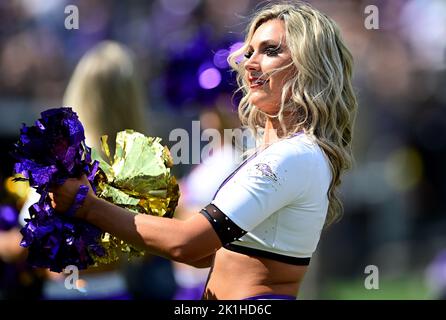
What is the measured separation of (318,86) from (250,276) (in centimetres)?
60

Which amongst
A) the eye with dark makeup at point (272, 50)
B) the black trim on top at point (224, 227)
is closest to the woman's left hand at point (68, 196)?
the black trim on top at point (224, 227)

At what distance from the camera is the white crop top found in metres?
2.79

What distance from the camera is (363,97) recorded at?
689cm

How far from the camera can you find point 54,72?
718cm

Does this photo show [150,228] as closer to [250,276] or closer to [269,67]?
[250,276]

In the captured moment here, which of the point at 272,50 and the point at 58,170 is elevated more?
the point at 272,50

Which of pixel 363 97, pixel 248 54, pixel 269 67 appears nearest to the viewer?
pixel 269 67

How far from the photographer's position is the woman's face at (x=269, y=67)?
300 cm

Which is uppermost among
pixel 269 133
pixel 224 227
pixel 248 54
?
pixel 248 54

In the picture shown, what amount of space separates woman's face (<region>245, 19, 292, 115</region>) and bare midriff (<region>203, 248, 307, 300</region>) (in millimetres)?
469

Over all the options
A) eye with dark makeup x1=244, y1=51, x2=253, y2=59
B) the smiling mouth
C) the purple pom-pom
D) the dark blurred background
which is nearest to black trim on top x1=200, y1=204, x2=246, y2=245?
the purple pom-pom

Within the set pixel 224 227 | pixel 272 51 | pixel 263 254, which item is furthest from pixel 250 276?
pixel 272 51

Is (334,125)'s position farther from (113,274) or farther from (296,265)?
(113,274)
